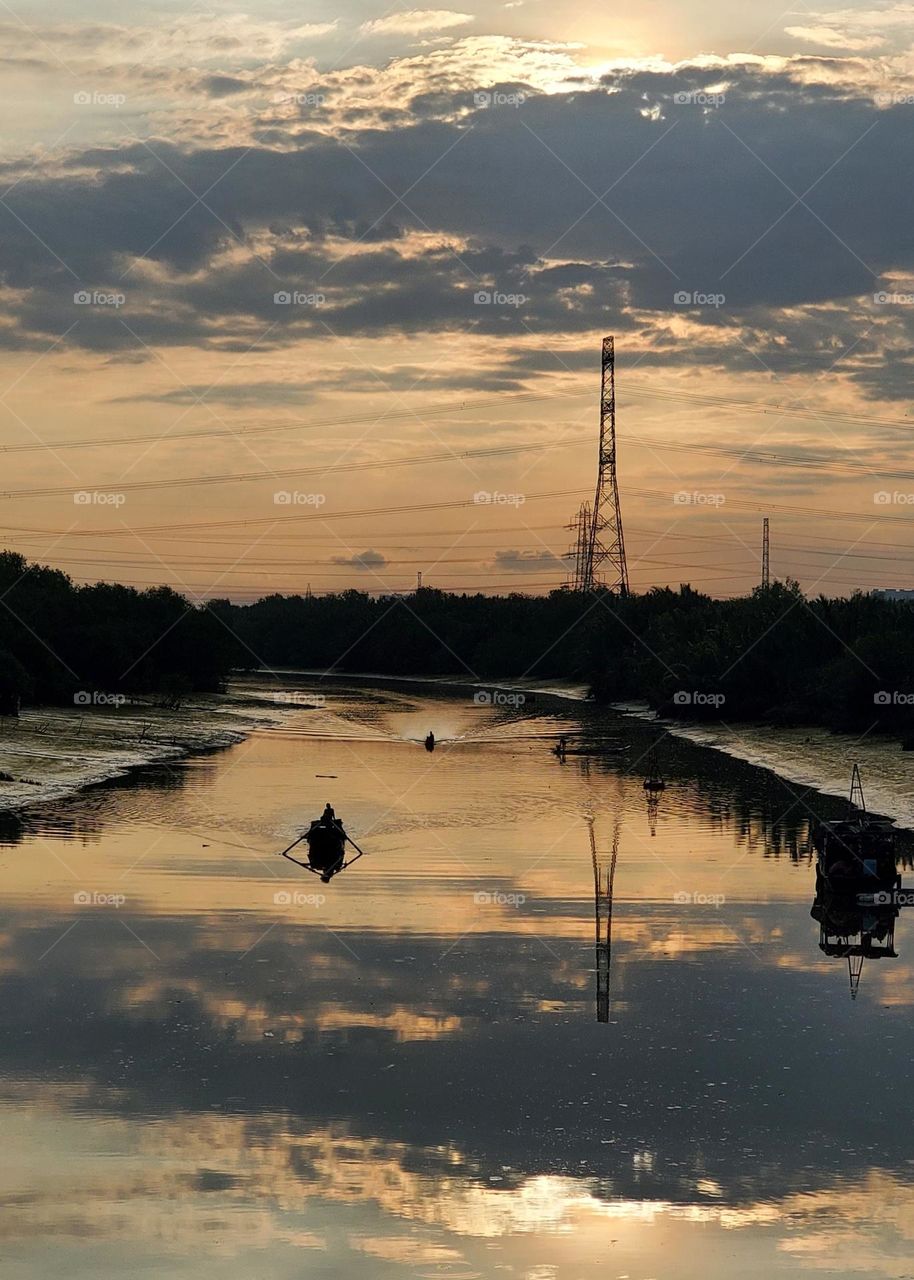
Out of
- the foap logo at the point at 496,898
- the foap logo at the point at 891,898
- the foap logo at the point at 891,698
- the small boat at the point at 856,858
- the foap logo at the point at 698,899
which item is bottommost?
the foap logo at the point at 496,898

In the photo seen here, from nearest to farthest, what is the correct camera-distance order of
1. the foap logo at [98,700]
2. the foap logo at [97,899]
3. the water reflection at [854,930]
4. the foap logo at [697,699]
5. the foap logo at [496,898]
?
the water reflection at [854,930], the foap logo at [97,899], the foap logo at [496,898], the foap logo at [98,700], the foap logo at [697,699]

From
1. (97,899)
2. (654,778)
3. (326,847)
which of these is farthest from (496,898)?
(654,778)

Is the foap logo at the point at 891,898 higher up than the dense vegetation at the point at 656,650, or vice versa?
the dense vegetation at the point at 656,650

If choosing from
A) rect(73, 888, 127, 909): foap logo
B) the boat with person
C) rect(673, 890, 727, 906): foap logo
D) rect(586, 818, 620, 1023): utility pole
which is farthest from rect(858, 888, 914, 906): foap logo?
rect(73, 888, 127, 909): foap logo

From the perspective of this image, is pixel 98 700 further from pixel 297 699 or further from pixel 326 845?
pixel 326 845

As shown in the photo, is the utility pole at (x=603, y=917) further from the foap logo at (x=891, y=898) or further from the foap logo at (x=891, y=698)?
the foap logo at (x=891, y=698)

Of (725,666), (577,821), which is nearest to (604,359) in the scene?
(725,666)

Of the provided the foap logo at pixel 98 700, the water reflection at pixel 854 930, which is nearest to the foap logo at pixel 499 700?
the foap logo at pixel 98 700

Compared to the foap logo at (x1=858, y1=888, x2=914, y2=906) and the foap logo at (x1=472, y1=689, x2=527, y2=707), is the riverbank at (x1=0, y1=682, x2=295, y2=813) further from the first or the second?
the foap logo at (x1=858, y1=888, x2=914, y2=906)
